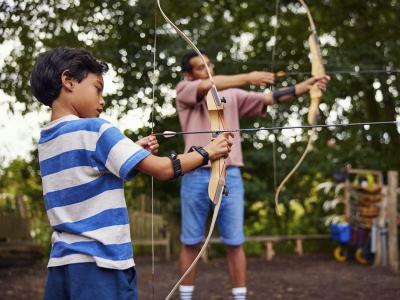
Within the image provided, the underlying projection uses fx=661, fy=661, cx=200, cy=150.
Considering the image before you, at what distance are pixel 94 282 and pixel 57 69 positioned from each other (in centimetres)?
61

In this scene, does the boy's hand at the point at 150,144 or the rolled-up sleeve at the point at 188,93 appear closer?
the boy's hand at the point at 150,144

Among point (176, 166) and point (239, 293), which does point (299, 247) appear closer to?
point (239, 293)

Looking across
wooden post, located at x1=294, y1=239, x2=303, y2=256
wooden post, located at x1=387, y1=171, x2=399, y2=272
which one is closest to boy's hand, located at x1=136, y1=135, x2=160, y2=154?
wooden post, located at x1=387, y1=171, x2=399, y2=272

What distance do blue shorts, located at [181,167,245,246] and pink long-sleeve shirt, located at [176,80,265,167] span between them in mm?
125

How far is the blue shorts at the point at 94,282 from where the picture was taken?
1815 millimetres

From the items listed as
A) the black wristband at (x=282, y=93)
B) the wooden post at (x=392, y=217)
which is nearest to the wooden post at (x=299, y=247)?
the wooden post at (x=392, y=217)

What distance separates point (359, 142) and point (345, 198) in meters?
0.87

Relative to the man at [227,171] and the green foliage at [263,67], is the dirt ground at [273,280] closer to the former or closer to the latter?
the green foliage at [263,67]

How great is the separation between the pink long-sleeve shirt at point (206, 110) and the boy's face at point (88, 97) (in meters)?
1.43

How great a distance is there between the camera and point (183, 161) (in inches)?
71.8

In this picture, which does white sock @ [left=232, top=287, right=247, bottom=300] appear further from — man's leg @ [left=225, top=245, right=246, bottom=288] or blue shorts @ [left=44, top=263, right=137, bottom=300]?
blue shorts @ [left=44, top=263, right=137, bottom=300]

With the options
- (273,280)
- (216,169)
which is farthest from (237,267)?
(273,280)

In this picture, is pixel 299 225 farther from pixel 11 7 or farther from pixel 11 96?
pixel 11 7

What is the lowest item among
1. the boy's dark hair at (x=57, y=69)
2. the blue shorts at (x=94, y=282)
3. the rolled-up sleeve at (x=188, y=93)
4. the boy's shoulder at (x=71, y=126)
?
the blue shorts at (x=94, y=282)
